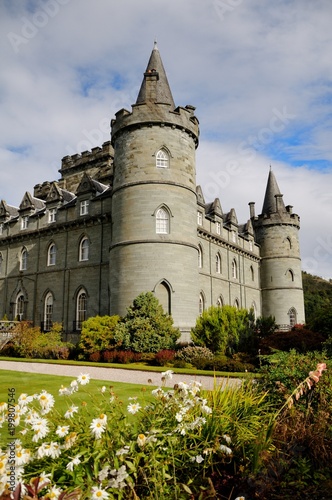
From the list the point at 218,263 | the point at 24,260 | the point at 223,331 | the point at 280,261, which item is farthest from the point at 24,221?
the point at 280,261

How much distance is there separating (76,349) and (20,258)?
13.6 metres

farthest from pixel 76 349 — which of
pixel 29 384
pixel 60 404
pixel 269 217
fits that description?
pixel 269 217

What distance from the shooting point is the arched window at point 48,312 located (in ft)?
90.5

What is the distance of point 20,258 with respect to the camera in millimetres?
31078

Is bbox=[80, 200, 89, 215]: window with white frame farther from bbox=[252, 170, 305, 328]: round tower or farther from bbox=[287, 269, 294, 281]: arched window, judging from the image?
bbox=[287, 269, 294, 281]: arched window

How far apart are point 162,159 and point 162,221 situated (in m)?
3.50

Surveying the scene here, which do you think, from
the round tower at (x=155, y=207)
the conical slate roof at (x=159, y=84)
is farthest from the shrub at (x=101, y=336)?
the conical slate roof at (x=159, y=84)

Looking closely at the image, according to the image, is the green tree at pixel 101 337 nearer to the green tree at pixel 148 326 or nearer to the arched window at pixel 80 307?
the green tree at pixel 148 326

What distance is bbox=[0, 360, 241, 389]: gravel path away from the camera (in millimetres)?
11977

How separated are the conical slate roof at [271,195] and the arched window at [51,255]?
2166cm

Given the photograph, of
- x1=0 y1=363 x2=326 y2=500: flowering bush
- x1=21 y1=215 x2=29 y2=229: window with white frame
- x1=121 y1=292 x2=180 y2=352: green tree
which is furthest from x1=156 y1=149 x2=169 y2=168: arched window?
x1=0 y1=363 x2=326 y2=500: flowering bush

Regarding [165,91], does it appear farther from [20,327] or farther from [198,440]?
[198,440]

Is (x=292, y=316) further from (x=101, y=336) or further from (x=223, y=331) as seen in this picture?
(x=101, y=336)

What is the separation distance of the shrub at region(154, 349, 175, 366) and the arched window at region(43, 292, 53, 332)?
12.9m
